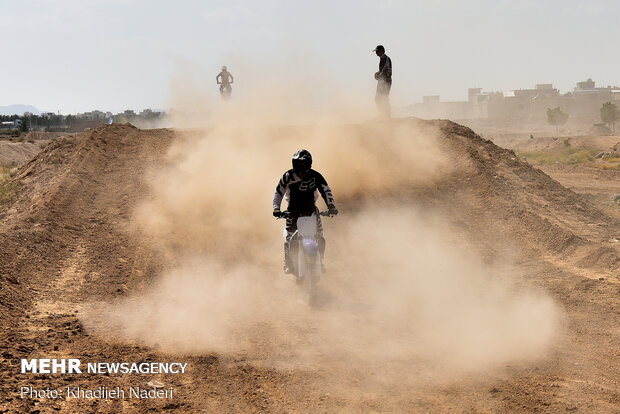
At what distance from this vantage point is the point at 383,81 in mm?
18219

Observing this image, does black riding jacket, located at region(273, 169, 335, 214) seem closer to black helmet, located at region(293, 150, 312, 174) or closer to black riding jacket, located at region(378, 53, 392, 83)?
black helmet, located at region(293, 150, 312, 174)

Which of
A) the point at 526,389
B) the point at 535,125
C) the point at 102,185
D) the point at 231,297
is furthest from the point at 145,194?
the point at 535,125

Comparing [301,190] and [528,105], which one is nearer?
[301,190]

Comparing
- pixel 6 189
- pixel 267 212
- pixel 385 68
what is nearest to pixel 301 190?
pixel 267 212

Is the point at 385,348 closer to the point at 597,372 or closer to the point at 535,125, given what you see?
the point at 597,372

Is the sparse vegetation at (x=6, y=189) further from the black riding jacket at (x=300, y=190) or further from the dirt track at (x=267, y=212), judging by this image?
the black riding jacket at (x=300, y=190)

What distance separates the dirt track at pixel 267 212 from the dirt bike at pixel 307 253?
2275mm

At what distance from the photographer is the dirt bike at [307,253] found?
8625 mm

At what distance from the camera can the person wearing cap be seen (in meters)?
18.0

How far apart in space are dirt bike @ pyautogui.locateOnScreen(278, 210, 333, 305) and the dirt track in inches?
89.6

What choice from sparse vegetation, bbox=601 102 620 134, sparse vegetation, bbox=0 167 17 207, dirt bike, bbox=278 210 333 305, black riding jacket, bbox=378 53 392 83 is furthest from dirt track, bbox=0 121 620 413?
sparse vegetation, bbox=601 102 620 134

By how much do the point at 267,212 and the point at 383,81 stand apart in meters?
7.47

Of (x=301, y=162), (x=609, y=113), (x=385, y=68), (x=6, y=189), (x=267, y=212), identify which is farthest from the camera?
(x=609, y=113)

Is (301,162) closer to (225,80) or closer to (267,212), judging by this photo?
(267,212)
